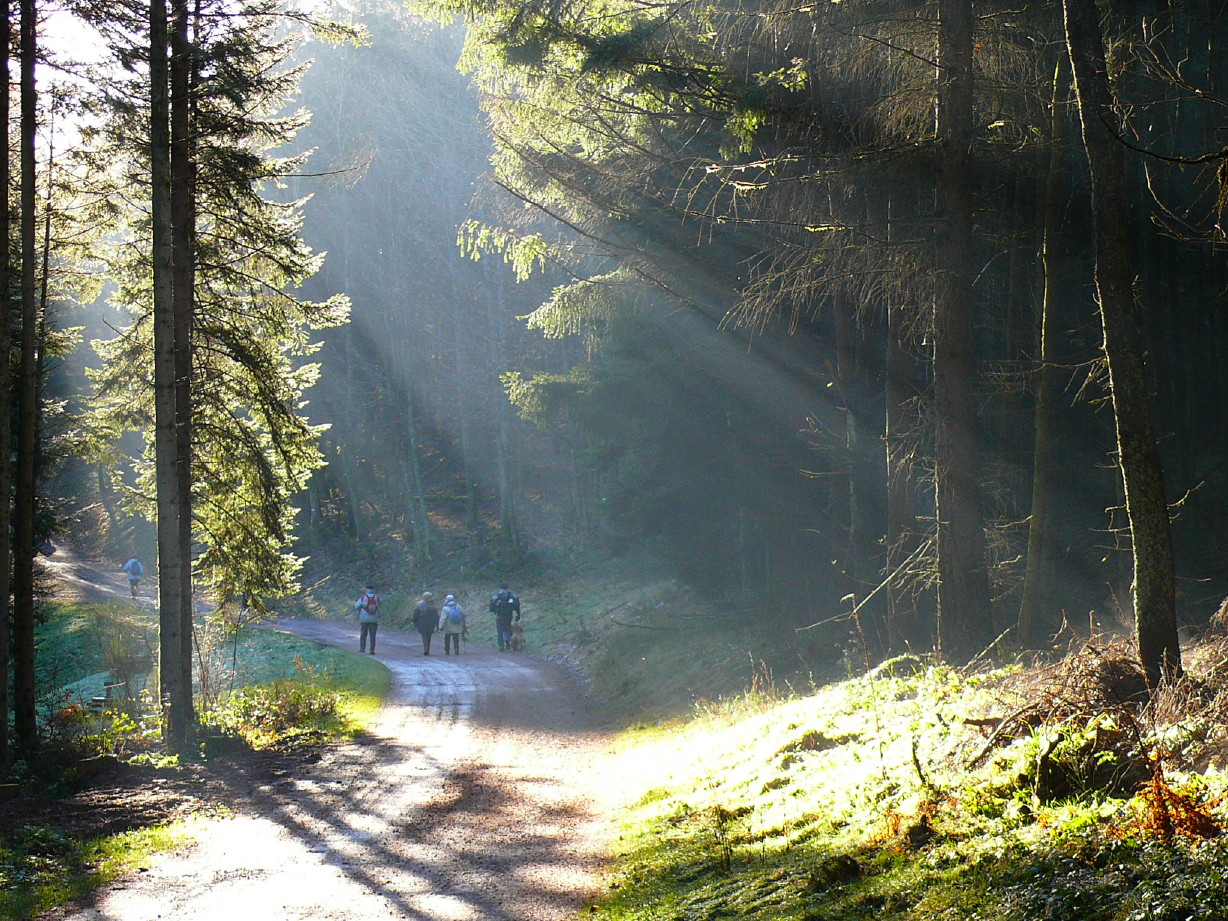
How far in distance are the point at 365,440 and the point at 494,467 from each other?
730cm

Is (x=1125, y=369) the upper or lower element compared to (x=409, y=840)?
upper

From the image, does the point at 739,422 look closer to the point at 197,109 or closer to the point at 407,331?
the point at 197,109

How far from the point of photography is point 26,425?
42.0 ft

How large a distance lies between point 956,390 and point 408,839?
24.1 ft

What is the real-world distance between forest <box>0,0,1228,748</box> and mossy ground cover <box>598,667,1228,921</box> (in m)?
1.68

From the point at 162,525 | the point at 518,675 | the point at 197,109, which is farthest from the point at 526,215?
the point at 518,675

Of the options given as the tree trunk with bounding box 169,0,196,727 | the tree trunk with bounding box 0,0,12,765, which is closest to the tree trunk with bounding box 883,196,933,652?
the tree trunk with bounding box 169,0,196,727

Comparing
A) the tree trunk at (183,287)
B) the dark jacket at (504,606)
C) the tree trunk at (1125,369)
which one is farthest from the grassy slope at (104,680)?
the tree trunk at (1125,369)

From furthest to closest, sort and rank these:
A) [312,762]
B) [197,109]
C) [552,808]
Result: [197,109] < [312,762] < [552,808]

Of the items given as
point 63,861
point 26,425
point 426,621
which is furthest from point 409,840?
point 426,621

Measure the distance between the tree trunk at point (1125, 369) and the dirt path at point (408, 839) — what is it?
14.7ft

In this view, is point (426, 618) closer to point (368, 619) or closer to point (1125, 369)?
point (368, 619)

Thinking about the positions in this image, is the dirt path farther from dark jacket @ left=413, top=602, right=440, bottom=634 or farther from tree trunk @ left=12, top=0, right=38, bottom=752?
dark jacket @ left=413, top=602, right=440, bottom=634

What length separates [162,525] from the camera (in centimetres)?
1238
